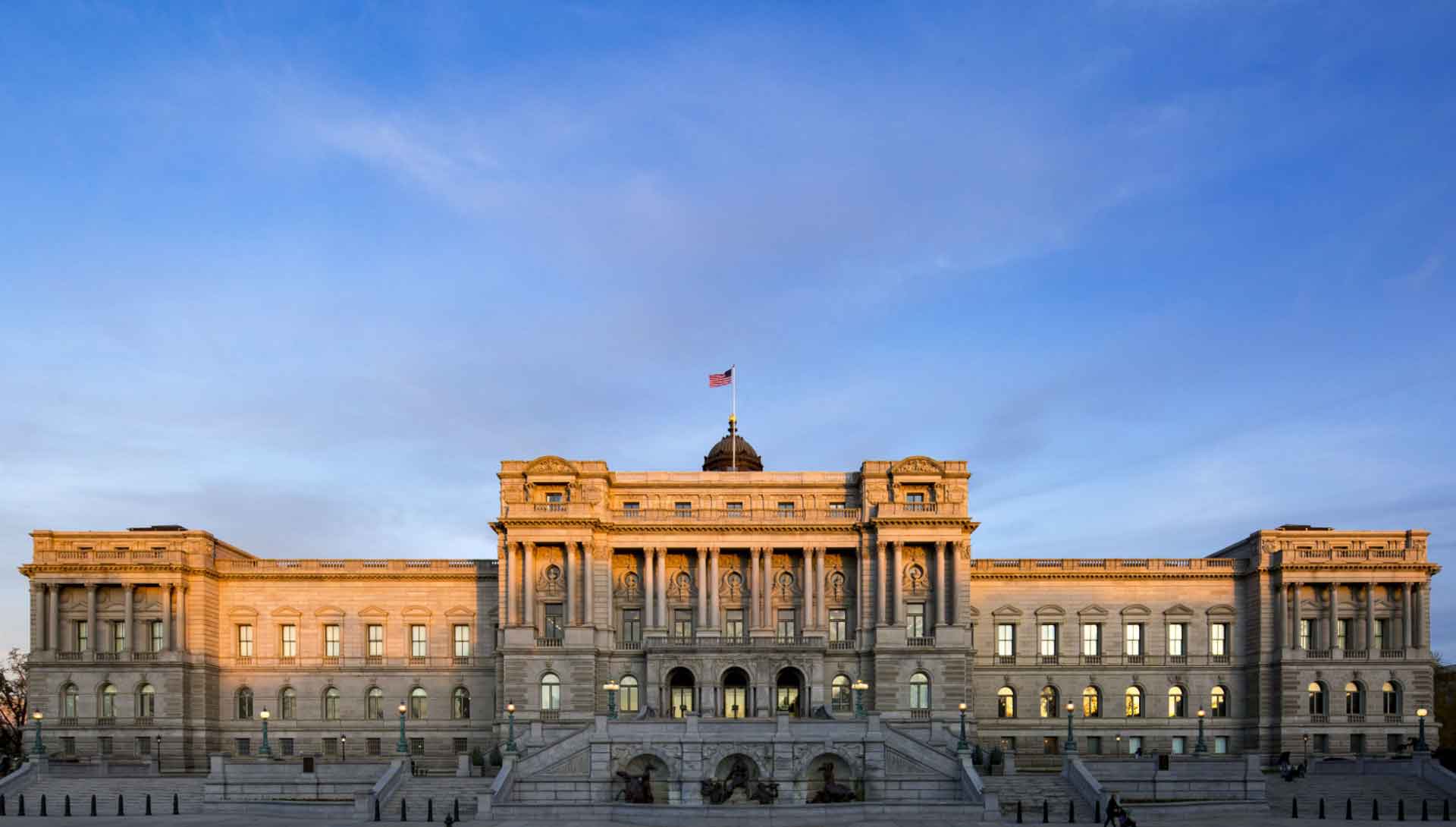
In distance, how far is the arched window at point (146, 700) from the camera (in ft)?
278

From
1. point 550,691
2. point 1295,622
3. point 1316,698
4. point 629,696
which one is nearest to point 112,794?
point 550,691

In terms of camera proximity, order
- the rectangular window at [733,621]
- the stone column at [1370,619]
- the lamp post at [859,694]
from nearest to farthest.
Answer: the lamp post at [859,694], the stone column at [1370,619], the rectangular window at [733,621]

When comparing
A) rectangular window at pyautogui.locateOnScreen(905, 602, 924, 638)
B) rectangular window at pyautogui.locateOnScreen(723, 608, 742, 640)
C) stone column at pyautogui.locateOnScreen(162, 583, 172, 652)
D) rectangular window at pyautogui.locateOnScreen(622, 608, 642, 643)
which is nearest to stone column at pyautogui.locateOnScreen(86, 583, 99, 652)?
stone column at pyautogui.locateOnScreen(162, 583, 172, 652)

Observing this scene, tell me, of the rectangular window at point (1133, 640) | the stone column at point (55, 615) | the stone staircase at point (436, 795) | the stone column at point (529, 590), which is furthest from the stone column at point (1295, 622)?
the stone column at point (55, 615)

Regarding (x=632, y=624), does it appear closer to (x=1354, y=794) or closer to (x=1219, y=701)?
(x=1219, y=701)

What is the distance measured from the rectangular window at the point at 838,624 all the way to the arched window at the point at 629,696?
12.7m

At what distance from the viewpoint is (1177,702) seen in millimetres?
87812

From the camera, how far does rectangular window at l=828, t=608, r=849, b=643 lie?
8494 centimetres

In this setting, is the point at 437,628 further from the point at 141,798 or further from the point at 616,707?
the point at 141,798

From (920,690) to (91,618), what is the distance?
173 ft

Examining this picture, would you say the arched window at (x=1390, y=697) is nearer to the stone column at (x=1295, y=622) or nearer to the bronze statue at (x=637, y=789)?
the stone column at (x=1295, y=622)

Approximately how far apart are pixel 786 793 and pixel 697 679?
16888mm

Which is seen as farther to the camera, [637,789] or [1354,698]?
[1354,698]

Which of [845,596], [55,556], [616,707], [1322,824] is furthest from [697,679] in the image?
[55,556]
